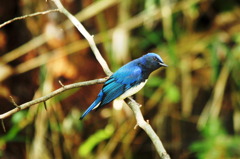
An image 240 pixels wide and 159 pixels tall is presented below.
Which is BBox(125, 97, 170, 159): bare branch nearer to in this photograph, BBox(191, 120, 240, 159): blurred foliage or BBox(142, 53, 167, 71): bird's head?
BBox(142, 53, 167, 71): bird's head

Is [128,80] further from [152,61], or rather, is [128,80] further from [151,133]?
[151,133]

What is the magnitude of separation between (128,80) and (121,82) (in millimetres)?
63

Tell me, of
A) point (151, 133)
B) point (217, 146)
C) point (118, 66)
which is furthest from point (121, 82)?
point (217, 146)

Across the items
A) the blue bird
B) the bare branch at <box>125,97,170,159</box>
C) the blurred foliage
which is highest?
the blue bird

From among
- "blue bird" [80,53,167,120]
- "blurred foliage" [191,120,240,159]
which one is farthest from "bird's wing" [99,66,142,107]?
"blurred foliage" [191,120,240,159]

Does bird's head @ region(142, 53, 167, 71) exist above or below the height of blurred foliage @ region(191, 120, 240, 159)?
above

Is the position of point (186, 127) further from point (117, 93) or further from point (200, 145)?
point (117, 93)

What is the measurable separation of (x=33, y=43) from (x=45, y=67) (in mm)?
318

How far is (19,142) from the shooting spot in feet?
17.7

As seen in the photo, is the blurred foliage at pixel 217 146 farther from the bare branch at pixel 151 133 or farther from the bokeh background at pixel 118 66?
the bare branch at pixel 151 133

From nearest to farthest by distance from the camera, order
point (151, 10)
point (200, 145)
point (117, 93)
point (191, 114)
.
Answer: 1. point (117, 93)
2. point (200, 145)
3. point (151, 10)
4. point (191, 114)

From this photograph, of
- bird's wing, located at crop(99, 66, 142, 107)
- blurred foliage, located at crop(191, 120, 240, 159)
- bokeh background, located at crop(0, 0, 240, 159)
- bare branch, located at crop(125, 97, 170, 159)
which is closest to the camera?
bare branch, located at crop(125, 97, 170, 159)

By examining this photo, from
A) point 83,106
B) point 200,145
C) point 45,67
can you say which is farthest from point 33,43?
point 200,145

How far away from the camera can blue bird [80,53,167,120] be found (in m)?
3.26
